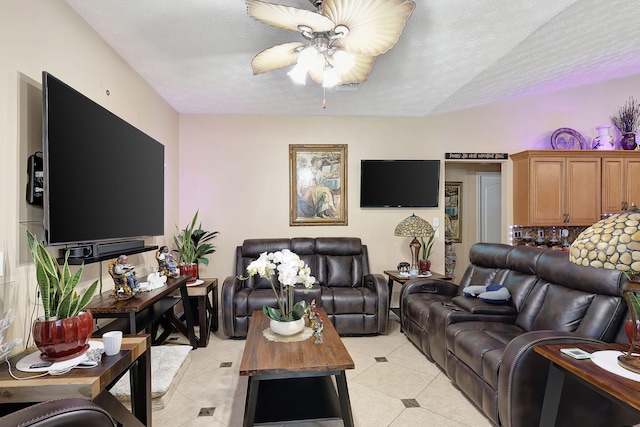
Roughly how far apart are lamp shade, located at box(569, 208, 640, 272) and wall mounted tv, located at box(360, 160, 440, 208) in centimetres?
345

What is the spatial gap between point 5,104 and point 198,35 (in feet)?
4.28

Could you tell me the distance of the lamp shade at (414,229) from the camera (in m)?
4.13

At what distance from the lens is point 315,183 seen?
4719mm

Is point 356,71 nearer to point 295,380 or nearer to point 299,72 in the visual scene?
point 299,72

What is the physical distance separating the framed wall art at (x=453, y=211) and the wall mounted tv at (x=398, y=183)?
1.31 meters

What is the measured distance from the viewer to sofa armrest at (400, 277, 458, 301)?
3.69 meters

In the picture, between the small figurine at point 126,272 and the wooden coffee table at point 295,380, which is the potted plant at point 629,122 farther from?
the small figurine at point 126,272

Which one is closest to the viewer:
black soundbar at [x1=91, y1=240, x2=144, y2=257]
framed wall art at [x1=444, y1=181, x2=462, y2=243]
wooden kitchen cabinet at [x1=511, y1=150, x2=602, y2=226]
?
black soundbar at [x1=91, y1=240, x2=144, y2=257]

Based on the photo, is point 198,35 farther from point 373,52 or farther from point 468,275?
point 468,275

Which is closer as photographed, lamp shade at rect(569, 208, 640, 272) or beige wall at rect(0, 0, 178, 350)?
lamp shade at rect(569, 208, 640, 272)

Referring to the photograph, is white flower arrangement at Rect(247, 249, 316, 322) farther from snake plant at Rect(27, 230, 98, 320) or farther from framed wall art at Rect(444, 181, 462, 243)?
framed wall art at Rect(444, 181, 462, 243)

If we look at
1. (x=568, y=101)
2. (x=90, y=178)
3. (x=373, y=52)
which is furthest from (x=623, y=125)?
(x=90, y=178)

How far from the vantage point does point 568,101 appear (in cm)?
487

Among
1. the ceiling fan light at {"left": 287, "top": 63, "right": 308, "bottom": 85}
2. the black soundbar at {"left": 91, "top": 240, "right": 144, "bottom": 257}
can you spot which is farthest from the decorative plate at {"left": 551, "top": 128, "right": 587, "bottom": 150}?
the black soundbar at {"left": 91, "top": 240, "right": 144, "bottom": 257}
